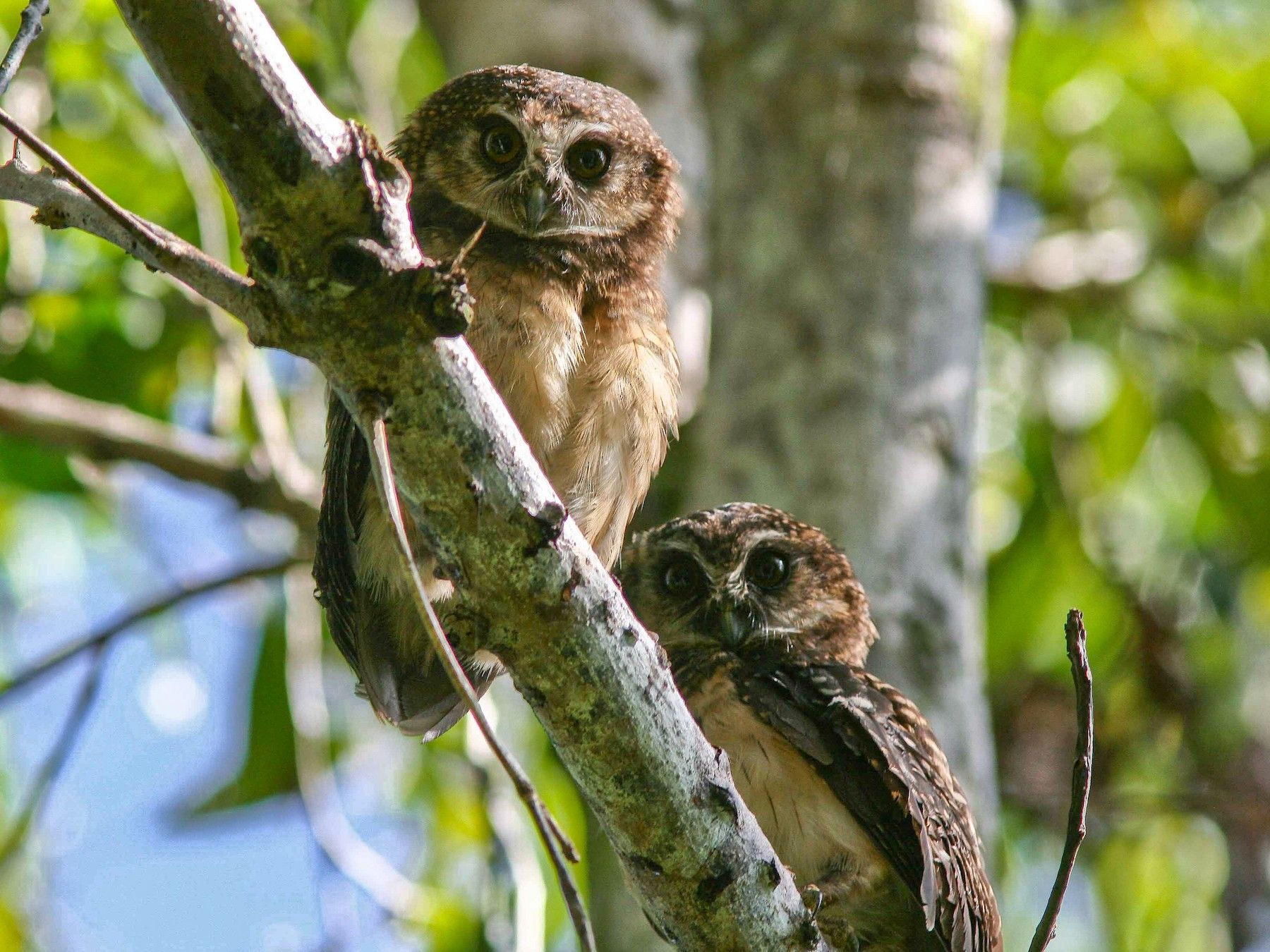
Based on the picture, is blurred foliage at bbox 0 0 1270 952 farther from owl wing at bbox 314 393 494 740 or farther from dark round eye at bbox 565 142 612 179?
dark round eye at bbox 565 142 612 179

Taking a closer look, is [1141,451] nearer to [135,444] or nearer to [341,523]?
[135,444]

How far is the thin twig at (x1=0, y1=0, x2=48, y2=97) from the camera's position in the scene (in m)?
2.00

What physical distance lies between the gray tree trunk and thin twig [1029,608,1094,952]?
1.68 m

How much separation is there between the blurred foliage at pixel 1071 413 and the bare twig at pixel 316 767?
0.73 ft

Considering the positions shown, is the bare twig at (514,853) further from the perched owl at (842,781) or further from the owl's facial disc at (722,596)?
the perched owl at (842,781)

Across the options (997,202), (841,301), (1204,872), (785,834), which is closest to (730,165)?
(841,301)

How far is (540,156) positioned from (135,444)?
200cm

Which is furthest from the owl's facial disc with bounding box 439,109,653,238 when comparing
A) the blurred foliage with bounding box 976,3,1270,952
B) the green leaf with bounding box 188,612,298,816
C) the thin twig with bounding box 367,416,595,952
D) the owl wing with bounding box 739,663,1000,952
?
the blurred foliage with bounding box 976,3,1270,952

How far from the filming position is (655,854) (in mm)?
2568

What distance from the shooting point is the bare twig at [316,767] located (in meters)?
5.17

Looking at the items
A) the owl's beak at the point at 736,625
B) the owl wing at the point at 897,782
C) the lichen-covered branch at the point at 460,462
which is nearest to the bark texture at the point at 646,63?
the owl's beak at the point at 736,625

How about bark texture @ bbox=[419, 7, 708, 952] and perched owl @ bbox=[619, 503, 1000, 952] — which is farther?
bark texture @ bbox=[419, 7, 708, 952]

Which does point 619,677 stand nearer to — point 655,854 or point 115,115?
point 655,854

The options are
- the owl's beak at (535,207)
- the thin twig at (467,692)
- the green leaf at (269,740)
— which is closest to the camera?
the thin twig at (467,692)
